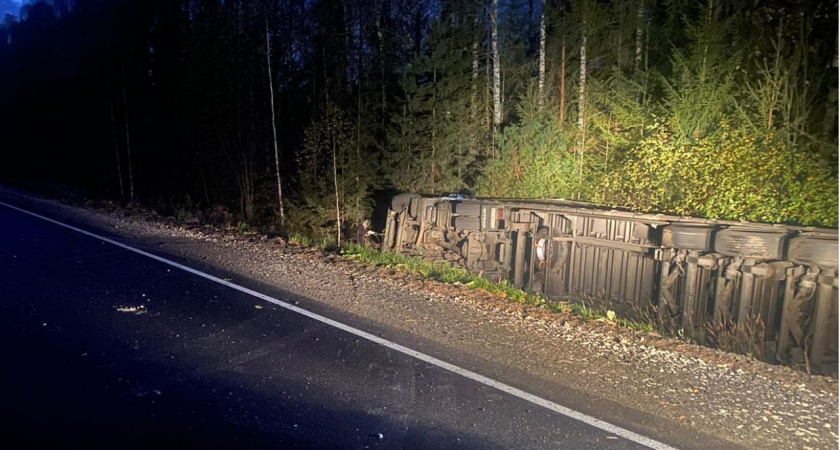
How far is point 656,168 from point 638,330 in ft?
17.9

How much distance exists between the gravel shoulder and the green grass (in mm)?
336

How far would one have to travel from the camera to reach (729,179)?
9.51 meters

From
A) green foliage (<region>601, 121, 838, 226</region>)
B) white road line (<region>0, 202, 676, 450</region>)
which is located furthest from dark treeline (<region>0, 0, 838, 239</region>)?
white road line (<region>0, 202, 676, 450</region>)

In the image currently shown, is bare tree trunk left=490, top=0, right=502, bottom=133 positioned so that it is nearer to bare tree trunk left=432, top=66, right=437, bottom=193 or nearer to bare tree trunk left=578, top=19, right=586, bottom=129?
bare tree trunk left=432, top=66, right=437, bottom=193

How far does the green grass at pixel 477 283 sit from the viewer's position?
23.3 ft

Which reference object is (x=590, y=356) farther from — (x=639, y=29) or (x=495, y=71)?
(x=495, y=71)

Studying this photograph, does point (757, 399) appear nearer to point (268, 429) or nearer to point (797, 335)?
point (797, 335)

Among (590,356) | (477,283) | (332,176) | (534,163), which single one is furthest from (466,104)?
(590,356)

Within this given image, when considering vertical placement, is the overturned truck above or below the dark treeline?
below

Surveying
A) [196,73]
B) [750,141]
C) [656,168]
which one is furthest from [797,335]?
[196,73]

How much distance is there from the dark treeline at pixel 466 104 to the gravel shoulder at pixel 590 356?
481cm

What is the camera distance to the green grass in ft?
23.3

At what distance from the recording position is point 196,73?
1838cm

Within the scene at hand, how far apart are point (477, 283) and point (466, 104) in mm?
7775
